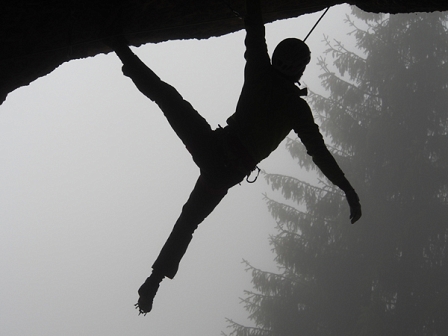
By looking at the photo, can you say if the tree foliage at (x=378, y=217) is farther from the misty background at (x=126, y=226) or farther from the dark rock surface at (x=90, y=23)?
the misty background at (x=126, y=226)

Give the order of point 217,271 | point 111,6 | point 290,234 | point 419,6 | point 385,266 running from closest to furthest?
1. point 111,6
2. point 419,6
3. point 385,266
4. point 290,234
5. point 217,271

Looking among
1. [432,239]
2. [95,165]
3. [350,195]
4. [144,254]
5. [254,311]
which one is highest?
[95,165]

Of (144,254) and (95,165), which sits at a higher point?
(95,165)

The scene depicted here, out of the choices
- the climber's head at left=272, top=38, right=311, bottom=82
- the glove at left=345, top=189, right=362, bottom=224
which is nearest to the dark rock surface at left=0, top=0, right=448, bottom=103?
the climber's head at left=272, top=38, right=311, bottom=82

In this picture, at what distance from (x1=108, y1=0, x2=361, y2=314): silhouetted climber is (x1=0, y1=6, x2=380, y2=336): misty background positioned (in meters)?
107

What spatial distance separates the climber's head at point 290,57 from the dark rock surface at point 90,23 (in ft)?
1.92

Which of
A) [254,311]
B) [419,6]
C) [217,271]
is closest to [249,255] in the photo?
[217,271]

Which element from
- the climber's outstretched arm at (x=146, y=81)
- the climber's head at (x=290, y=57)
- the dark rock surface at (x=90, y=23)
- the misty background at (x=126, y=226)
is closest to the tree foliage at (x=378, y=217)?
the dark rock surface at (x=90, y=23)

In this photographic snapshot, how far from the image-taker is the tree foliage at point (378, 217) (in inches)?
625

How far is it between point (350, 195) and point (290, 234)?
14.4 m

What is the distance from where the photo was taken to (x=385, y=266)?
16.2 meters

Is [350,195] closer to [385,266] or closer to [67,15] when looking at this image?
[67,15]

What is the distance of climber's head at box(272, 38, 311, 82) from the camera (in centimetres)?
313

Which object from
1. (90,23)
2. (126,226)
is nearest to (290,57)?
(90,23)
